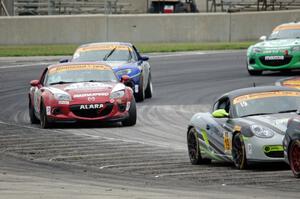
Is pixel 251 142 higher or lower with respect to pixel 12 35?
higher

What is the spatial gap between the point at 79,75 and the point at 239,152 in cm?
773

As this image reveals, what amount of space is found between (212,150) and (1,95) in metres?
13.7

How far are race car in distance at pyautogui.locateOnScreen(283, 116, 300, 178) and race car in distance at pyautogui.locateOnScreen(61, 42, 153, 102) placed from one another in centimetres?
1214

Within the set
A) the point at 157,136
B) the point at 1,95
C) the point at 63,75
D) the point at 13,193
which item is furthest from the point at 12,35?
the point at 13,193

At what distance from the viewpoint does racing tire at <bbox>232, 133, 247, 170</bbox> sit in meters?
13.8

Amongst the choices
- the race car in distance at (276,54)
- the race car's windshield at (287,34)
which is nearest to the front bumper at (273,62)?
the race car in distance at (276,54)

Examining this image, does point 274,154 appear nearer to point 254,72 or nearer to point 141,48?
point 254,72

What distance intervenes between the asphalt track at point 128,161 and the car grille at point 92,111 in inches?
9.8

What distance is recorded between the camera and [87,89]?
20344 millimetres

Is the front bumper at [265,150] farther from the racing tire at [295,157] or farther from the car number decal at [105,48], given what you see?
the car number decal at [105,48]

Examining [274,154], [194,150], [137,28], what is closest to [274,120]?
[274,154]

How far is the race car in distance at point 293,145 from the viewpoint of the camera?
12578 millimetres

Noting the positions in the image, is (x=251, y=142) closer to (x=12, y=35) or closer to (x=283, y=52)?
(x=283, y=52)

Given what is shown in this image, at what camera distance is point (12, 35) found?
4316 centimetres
